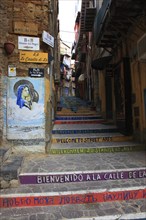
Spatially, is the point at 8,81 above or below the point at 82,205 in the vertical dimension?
above

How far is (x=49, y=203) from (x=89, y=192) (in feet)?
2.49

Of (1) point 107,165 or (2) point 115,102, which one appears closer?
(1) point 107,165

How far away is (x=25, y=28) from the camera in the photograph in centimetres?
561

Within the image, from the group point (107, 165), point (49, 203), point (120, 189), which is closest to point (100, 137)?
point (107, 165)

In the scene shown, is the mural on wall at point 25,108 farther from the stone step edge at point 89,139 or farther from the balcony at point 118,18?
the balcony at point 118,18

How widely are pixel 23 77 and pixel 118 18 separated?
12.1 feet

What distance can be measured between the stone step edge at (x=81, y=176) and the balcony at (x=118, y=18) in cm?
442

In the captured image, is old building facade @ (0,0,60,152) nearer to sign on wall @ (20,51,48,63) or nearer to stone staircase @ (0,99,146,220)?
sign on wall @ (20,51,48,63)

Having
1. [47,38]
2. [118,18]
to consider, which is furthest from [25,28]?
[118,18]

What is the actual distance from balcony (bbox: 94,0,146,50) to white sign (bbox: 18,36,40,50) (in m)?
2.50

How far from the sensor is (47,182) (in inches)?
156

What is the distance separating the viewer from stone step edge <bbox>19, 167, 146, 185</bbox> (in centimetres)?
395

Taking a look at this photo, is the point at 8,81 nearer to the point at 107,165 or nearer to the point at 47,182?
the point at 47,182

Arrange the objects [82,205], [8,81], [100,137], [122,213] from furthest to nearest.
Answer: [100,137] < [8,81] < [82,205] < [122,213]
